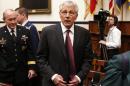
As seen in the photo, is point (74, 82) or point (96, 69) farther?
point (96, 69)

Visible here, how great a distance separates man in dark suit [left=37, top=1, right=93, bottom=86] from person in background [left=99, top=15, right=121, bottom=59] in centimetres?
364

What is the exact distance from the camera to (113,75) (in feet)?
5.53

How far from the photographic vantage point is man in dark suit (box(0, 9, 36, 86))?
4.35m

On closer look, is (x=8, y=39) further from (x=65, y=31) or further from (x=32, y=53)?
(x=65, y=31)

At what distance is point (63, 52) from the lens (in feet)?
11.1

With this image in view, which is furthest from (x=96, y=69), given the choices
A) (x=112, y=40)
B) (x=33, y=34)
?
(x=112, y=40)

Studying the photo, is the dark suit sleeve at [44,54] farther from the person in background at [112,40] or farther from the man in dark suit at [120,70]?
the person in background at [112,40]

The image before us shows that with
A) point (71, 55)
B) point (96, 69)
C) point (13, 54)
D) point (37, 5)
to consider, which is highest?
point (37, 5)

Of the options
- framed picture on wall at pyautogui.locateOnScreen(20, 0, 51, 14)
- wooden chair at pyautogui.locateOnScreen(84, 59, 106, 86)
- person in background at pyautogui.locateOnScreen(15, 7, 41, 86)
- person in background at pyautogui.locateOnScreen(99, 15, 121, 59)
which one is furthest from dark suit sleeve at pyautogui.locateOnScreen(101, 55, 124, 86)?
framed picture on wall at pyautogui.locateOnScreen(20, 0, 51, 14)

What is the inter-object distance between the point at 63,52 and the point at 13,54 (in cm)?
116

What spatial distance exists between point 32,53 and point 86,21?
429cm

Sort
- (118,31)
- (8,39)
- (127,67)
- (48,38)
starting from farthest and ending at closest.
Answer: (118,31), (8,39), (48,38), (127,67)

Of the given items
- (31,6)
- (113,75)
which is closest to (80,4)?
(31,6)

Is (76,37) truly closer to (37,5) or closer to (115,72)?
(115,72)
